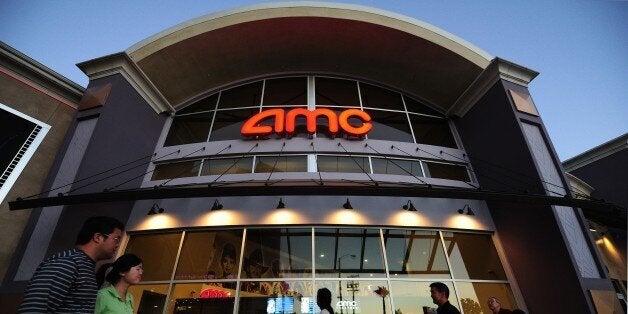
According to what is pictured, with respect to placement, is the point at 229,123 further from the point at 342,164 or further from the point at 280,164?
the point at 342,164

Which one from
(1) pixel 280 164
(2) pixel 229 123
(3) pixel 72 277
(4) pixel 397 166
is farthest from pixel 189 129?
(3) pixel 72 277

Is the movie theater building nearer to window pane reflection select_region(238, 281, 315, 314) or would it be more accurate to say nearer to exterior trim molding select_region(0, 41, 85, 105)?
window pane reflection select_region(238, 281, 315, 314)

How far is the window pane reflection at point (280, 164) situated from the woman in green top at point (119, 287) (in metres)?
6.47

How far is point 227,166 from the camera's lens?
9.22 metres

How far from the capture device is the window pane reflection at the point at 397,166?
30.1ft

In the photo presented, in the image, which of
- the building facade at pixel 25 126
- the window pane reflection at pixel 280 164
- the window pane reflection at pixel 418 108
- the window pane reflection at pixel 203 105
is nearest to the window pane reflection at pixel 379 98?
the window pane reflection at pixel 418 108

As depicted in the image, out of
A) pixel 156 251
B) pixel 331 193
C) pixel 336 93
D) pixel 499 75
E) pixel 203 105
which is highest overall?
pixel 336 93

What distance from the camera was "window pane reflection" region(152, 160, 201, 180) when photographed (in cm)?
924

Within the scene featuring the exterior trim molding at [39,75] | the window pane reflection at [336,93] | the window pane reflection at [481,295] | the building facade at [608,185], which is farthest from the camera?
the window pane reflection at [336,93]

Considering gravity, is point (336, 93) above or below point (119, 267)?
above

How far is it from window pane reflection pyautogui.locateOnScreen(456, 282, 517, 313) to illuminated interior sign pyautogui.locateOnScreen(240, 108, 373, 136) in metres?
5.09

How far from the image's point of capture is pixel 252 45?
35.6 feet

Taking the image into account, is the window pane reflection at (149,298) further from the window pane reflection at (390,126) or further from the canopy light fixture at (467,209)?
the canopy light fixture at (467,209)

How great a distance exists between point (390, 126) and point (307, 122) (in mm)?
3214
